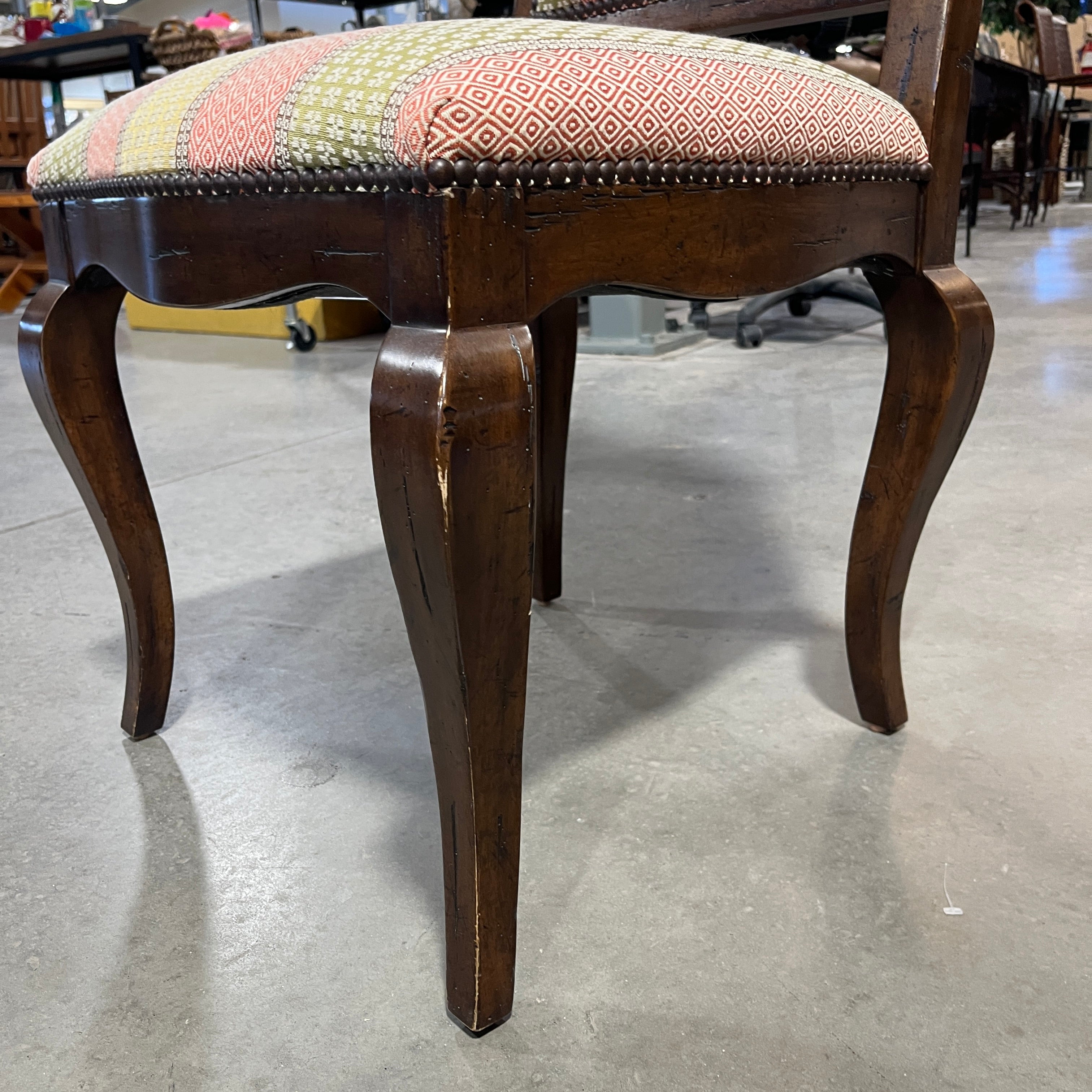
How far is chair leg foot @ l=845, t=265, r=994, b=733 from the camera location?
0.76 metres

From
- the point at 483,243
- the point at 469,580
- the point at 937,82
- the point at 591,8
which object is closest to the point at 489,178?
the point at 483,243

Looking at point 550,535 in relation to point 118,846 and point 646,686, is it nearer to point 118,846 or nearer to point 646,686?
point 646,686

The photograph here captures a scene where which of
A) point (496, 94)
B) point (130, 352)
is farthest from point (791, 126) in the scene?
point (130, 352)

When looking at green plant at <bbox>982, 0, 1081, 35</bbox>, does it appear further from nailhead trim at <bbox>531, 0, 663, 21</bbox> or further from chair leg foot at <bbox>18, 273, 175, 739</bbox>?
chair leg foot at <bbox>18, 273, 175, 739</bbox>

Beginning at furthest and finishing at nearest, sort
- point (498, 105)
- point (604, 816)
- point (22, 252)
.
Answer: point (22, 252)
point (604, 816)
point (498, 105)

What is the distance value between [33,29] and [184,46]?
6.02 ft

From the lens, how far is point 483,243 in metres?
0.48

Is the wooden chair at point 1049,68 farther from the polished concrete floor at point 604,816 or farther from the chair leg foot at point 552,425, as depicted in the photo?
the chair leg foot at point 552,425

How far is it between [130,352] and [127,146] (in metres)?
2.66

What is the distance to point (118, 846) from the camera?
0.79 metres

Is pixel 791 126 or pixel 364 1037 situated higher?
pixel 791 126

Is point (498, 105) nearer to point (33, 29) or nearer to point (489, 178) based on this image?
point (489, 178)

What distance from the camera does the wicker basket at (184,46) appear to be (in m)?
3.71

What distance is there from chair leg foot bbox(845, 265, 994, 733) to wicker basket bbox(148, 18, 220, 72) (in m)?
3.55
